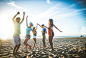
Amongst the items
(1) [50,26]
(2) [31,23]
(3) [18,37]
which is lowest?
Answer: (3) [18,37]

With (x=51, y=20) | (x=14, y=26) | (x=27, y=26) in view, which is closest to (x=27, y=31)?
(x=27, y=26)

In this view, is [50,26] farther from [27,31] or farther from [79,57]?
[79,57]

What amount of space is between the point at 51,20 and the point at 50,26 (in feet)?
1.70

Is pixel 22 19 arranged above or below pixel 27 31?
above

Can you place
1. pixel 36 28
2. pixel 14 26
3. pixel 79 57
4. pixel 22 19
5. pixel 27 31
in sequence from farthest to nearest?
pixel 36 28 < pixel 27 31 < pixel 22 19 < pixel 14 26 < pixel 79 57

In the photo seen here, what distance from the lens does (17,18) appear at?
4.75 meters

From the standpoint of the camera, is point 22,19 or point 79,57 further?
point 22,19

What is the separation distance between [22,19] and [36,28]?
9.10 ft

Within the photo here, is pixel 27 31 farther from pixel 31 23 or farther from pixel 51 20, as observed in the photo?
pixel 51 20

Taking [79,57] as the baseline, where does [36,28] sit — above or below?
above

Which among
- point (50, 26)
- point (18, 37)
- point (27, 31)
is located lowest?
point (18, 37)

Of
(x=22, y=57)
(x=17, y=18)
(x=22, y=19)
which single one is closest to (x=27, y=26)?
(x=22, y=19)

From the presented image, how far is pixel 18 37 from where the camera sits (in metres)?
4.68

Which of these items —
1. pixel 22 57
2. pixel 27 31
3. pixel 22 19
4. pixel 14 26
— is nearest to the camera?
pixel 22 57
